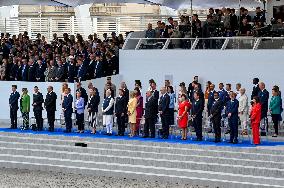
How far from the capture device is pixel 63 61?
105ft

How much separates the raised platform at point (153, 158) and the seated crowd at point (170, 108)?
1.94 ft

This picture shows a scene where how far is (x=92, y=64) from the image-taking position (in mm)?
31719

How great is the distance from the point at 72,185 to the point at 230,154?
428 cm

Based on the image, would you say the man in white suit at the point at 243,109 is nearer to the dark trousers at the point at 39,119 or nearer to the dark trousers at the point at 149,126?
the dark trousers at the point at 149,126

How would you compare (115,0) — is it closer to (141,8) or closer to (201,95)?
(201,95)

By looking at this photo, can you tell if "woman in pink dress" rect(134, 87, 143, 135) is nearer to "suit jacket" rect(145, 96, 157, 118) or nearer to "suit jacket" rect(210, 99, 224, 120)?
"suit jacket" rect(145, 96, 157, 118)

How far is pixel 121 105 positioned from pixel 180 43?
5323 mm

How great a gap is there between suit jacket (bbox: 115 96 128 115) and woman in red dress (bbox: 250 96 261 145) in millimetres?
4378

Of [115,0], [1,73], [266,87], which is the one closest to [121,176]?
[266,87]

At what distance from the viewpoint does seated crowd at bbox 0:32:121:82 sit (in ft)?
104

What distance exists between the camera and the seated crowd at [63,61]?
31.6 metres

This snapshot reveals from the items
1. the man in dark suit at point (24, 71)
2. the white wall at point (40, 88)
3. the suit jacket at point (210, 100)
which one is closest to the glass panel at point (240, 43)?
the suit jacket at point (210, 100)

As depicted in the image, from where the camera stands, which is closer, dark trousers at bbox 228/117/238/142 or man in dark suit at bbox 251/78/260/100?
dark trousers at bbox 228/117/238/142

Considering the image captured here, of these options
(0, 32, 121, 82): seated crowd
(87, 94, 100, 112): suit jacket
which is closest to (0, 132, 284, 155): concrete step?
A: (87, 94, 100, 112): suit jacket
